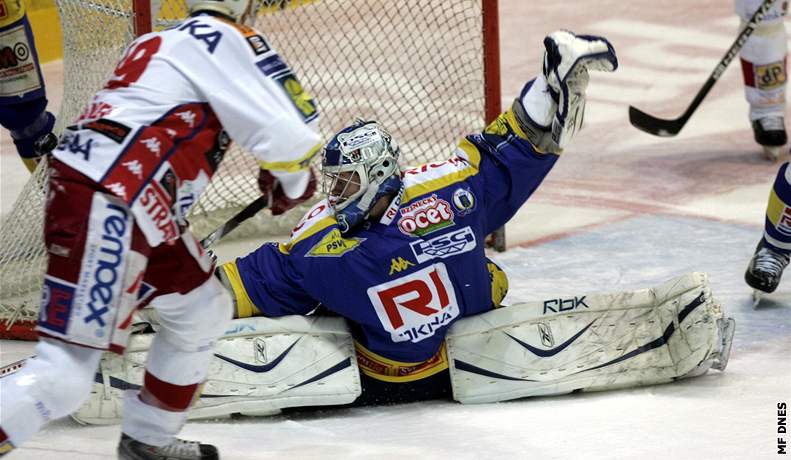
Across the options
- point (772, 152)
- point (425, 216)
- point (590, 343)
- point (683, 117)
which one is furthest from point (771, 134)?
point (425, 216)

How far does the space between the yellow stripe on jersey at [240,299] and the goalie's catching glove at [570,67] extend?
940mm

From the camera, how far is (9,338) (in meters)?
3.91

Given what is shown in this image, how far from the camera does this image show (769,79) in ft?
18.8

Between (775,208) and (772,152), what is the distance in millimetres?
1805

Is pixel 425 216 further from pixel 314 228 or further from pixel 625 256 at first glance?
pixel 625 256

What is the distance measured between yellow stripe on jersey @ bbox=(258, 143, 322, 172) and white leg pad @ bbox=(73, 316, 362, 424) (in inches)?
36.2

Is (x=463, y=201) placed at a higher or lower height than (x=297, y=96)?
lower

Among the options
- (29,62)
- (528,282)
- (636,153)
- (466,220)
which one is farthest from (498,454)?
(636,153)

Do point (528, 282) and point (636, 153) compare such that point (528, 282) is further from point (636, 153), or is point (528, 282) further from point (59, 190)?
point (59, 190)

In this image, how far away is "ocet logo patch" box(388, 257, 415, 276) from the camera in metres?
3.31

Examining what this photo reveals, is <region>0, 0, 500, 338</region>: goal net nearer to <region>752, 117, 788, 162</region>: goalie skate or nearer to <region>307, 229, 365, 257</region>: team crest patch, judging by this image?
<region>307, 229, 365, 257</region>: team crest patch

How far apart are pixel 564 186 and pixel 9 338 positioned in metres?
2.49

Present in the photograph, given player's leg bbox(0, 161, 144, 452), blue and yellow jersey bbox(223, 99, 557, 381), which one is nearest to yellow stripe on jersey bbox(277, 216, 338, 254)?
blue and yellow jersey bbox(223, 99, 557, 381)

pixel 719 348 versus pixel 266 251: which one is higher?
pixel 266 251
